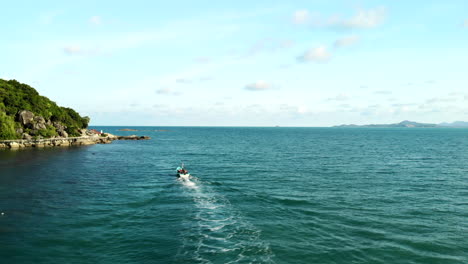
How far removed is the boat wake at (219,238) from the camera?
81.0 feet

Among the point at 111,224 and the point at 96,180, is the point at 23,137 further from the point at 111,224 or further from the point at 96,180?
the point at 111,224

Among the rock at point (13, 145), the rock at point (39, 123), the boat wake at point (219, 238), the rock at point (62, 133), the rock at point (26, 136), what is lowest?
the boat wake at point (219, 238)

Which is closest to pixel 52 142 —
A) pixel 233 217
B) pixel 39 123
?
pixel 39 123

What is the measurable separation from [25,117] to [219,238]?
115202mm

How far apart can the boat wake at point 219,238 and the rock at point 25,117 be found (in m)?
104

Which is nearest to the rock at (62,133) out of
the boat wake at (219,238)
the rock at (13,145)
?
the rock at (13,145)

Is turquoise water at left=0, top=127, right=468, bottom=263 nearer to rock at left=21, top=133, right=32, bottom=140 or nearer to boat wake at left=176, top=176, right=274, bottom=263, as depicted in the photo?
boat wake at left=176, top=176, right=274, bottom=263

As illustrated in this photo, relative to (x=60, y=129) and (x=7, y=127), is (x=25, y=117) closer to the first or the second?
(x=7, y=127)

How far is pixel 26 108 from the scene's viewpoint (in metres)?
114

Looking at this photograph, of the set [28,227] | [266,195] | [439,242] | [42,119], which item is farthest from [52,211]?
[42,119]

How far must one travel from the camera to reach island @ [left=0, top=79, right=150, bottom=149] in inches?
4082

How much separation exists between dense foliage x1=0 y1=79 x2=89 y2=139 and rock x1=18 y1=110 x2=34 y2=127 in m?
1.69

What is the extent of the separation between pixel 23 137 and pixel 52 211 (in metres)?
92.7

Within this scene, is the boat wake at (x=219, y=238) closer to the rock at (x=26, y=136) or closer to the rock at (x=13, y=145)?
the rock at (x=13, y=145)
